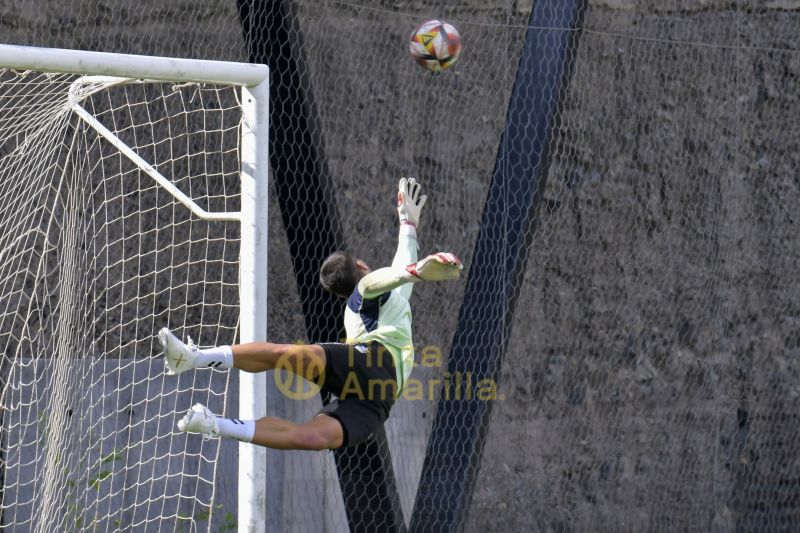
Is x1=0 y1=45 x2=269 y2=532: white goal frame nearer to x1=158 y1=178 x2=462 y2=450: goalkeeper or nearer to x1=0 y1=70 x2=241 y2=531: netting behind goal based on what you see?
x1=158 y1=178 x2=462 y2=450: goalkeeper

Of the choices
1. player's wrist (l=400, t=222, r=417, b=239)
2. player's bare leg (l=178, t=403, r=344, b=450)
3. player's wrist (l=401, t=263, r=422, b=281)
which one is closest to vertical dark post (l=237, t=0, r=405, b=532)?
player's wrist (l=400, t=222, r=417, b=239)

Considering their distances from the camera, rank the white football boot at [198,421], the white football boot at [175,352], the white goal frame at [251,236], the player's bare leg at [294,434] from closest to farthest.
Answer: the white football boot at [198,421] < the white football boot at [175,352] < the player's bare leg at [294,434] < the white goal frame at [251,236]

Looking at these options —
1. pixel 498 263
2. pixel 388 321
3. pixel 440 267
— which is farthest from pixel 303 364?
pixel 498 263

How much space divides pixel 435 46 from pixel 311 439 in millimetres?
1924

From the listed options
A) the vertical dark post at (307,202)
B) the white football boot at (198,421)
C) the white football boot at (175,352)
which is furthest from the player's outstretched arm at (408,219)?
the white football boot at (198,421)

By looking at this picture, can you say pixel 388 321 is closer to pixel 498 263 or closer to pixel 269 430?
pixel 269 430

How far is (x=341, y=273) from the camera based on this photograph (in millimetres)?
5273

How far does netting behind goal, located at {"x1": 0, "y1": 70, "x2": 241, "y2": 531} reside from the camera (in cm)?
553

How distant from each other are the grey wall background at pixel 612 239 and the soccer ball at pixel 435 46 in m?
0.95

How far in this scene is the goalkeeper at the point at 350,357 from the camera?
4.46 metres

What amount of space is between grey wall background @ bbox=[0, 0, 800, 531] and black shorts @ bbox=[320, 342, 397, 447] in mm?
1327

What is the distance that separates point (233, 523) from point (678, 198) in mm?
3305

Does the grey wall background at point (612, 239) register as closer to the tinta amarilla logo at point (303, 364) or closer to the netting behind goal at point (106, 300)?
the netting behind goal at point (106, 300)

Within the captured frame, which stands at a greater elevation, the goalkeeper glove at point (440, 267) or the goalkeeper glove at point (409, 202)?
the goalkeeper glove at point (409, 202)
